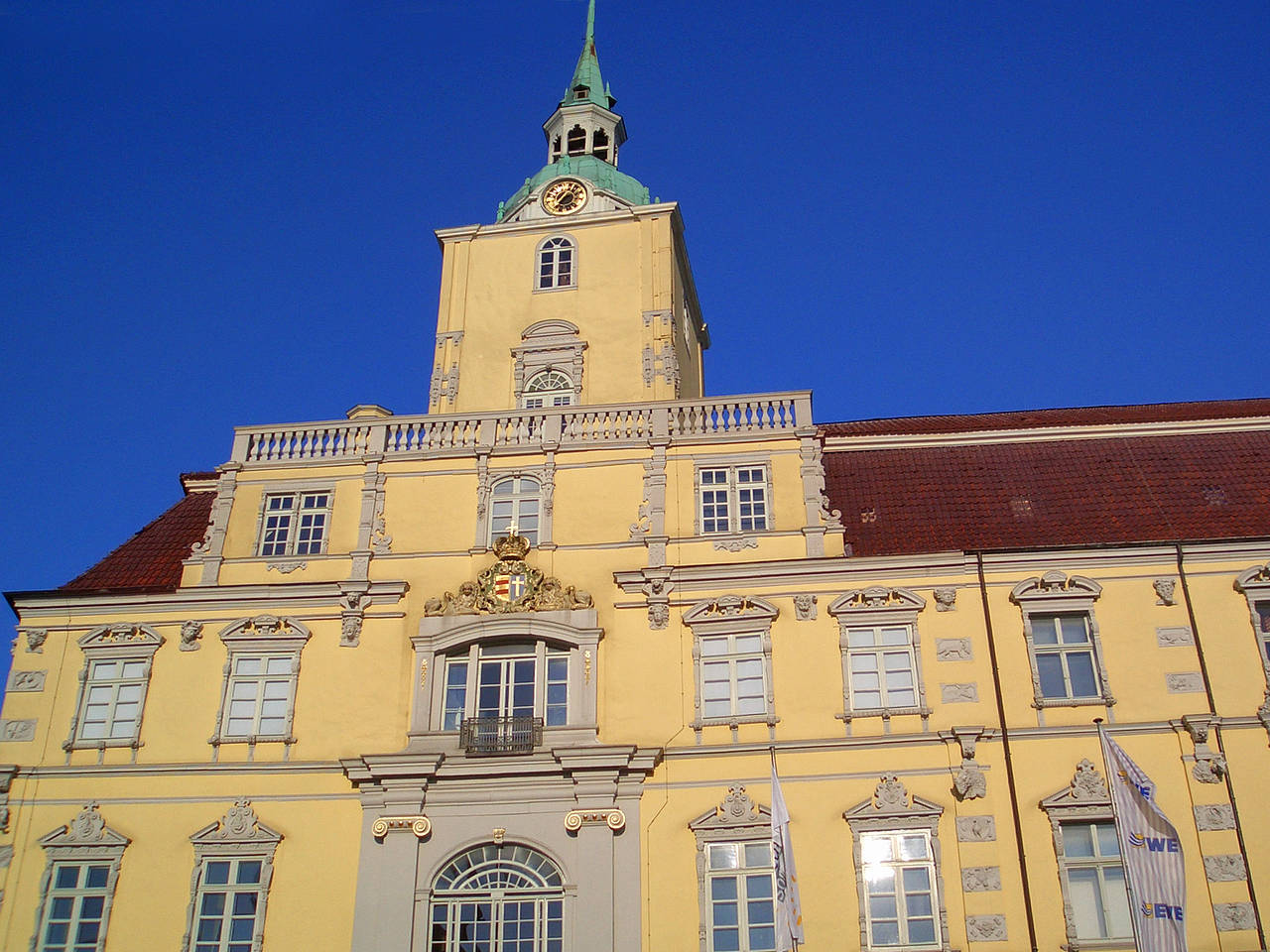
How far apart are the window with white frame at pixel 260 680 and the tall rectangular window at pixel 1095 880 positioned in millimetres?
16070

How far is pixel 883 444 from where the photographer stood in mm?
33281

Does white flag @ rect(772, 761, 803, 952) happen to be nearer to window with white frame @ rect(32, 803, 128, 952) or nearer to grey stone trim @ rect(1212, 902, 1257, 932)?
grey stone trim @ rect(1212, 902, 1257, 932)

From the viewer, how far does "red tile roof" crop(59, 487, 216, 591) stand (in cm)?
3136

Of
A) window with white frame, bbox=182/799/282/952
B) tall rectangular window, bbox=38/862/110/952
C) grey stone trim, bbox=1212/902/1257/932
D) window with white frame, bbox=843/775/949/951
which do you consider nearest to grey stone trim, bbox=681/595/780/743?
window with white frame, bbox=843/775/949/951

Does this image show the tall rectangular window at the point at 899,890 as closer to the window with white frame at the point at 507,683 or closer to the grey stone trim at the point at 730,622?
the grey stone trim at the point at 730,622

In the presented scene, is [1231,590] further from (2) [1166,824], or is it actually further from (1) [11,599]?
(1) [11,599]

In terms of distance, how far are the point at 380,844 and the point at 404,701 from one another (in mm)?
3094

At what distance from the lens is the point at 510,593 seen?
29.9 metres

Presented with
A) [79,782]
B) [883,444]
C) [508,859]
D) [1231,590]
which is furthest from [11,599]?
[1231,590]

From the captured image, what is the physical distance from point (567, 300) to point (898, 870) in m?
19.2

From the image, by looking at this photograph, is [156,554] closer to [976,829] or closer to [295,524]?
[295,524]

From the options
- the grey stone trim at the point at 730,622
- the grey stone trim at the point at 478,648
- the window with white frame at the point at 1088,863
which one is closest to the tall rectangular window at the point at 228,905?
the grey stone trim at the point at 478,648

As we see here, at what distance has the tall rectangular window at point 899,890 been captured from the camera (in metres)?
25.5

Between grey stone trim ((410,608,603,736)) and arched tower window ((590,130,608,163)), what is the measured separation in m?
20.4
